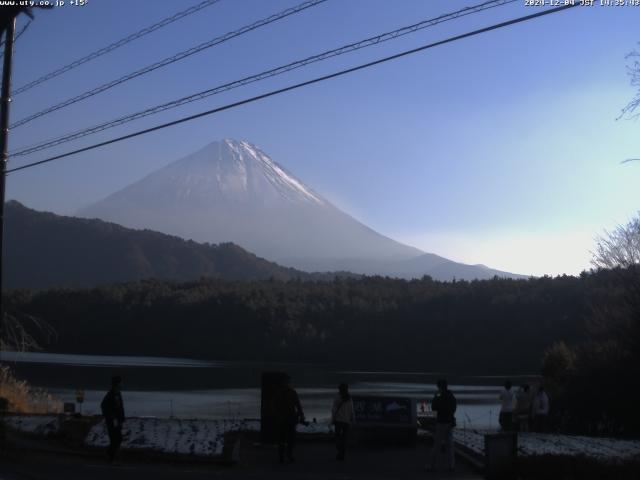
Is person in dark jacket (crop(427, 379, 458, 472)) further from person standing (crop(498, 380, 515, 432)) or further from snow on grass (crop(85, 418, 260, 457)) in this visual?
person standing (crop(498, 380, 515, 432))

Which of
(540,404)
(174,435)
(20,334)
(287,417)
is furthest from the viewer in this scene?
(20,334)

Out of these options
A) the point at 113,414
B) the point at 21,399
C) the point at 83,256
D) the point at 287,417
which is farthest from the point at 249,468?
the point at 83,256

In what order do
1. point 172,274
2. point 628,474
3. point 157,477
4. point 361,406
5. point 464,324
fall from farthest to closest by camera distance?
1. point 172,274
2. point 464,324
3. point 361,406
4. point 157,477
5. point 628,474

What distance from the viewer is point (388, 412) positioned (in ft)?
60.1

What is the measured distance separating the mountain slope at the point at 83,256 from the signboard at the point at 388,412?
502ft

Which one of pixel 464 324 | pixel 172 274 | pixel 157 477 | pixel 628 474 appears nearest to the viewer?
pixel 628 474

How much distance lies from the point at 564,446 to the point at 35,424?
10160 mm

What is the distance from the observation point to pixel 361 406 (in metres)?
18.4

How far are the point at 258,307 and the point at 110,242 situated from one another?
90.9m

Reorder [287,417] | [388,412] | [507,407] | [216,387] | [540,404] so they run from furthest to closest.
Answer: [216,387] → [540,404] → [507,407] → [388,412] → [287,417]

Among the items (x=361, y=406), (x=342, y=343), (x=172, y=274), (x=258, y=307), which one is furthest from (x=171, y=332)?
(x=361, y=406)

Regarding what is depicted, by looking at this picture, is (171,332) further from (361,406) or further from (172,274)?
(361,406)

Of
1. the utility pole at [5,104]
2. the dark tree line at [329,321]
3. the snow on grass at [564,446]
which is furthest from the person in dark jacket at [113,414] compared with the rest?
the dark tree line at [329,321]

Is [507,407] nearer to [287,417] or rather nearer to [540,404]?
[540,404]
